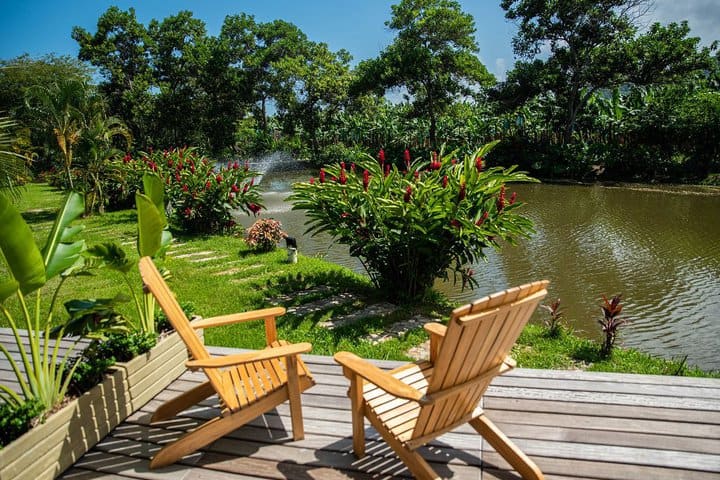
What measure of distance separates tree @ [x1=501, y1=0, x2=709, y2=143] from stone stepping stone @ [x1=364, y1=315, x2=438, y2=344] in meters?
22.6

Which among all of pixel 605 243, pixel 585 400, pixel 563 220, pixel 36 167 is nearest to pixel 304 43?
pixel 36 167

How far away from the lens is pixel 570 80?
80.7 feet

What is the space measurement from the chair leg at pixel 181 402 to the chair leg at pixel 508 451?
1.82 m

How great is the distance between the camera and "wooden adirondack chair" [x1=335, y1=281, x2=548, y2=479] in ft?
6.95

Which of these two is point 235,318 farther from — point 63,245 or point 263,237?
point 263,237

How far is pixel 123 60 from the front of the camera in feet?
119

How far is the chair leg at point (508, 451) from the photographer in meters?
2.49

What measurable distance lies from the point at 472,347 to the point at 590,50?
26.0 metres

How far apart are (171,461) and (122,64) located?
1602 inches

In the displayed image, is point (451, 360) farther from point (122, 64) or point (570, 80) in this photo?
point (122, 64)

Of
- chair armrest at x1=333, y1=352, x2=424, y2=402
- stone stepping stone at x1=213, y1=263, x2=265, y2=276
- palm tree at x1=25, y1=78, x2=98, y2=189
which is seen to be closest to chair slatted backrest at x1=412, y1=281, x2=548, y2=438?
chair armrest at x1=333, y1=352, x2=424, y2=402

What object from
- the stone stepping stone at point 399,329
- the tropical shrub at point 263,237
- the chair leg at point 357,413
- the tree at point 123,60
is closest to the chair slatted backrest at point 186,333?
the chair leg at point 357,413

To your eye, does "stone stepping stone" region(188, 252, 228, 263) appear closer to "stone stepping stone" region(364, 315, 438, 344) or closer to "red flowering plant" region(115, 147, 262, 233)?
"red flowering plant" region(115, 147, 262, 233)

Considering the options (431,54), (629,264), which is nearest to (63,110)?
Answer: (629,264)
